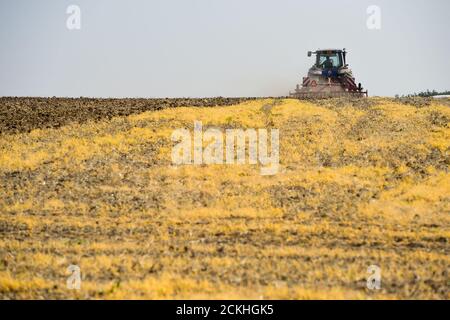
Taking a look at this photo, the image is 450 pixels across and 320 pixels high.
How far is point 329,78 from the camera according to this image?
36250mm

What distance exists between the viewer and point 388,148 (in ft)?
67.3

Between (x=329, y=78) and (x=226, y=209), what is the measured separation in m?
25.2

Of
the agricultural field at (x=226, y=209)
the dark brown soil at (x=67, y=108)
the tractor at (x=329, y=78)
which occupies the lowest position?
the agricultural field at (x=226, y=209)

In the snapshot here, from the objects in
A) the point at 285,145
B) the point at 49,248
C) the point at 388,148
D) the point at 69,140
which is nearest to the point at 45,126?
the point at 69,140

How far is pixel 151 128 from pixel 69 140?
13.9 ft

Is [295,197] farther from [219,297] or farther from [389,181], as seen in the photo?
[219,297]

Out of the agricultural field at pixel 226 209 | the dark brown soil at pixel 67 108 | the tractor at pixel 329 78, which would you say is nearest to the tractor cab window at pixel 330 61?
the tractor at pixel 329 78

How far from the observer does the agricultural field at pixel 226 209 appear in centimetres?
923

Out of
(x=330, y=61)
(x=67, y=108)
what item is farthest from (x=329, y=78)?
(x=67, y=108)

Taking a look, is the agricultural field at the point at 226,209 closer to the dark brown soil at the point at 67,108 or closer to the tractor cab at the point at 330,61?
the dark brown soil at the point at 67,108

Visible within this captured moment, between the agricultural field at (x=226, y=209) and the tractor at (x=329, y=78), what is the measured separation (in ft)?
29.7

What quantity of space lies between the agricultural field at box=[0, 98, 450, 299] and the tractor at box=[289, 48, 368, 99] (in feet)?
29.7

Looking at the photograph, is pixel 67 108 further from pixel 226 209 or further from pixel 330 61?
pixel 330 61

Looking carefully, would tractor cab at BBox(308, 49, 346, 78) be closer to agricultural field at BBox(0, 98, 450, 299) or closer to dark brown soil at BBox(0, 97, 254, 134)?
dark brown soil at BBox(0, 97, 254, 134)
